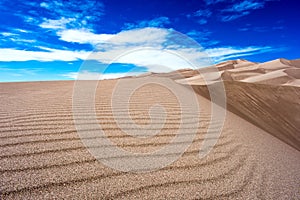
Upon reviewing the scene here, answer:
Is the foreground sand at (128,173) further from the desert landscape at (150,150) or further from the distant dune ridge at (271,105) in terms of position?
the distant dune ridge at (271,105)

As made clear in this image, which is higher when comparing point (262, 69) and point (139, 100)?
point (262, 69)

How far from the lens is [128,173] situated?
1720 millimetres

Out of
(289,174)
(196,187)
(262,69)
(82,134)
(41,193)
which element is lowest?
(289,174)

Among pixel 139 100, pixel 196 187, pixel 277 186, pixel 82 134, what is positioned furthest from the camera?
pixel 139 100

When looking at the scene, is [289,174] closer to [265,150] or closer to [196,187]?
[265,150]

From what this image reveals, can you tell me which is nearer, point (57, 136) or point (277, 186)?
point (277, 186)

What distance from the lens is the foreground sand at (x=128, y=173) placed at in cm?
147

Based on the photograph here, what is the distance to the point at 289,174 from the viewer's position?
2.18 m

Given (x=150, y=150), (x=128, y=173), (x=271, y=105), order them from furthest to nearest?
(x=271, y=105) → (x=150, y=150) → (x=128, y=173)

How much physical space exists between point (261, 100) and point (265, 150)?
6.98ft

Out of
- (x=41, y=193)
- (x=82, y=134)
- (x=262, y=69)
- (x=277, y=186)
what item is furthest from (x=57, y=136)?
(x=262, y=69)

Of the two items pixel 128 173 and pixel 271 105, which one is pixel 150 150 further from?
pixel 271 105

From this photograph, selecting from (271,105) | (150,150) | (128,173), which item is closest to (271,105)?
(271,105)

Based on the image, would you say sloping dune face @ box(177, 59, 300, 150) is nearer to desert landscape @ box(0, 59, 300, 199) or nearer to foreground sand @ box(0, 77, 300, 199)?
desert landscape @ box(0, 59, 300, 199)
